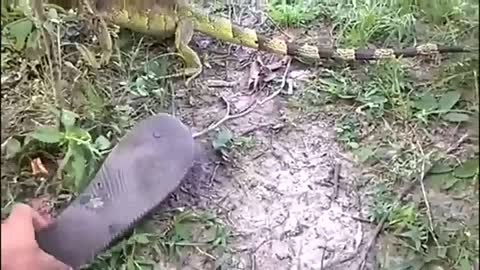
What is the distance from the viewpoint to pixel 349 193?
2.04 metres

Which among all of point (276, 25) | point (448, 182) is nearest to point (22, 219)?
point (448, 182)

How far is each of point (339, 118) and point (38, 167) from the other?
84cm

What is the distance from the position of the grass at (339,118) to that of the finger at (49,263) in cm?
12

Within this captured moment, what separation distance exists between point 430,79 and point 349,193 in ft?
1.51

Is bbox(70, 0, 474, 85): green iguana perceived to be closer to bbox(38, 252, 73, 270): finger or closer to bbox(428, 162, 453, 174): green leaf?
bbox(428, 162, 453, 174): green leaf

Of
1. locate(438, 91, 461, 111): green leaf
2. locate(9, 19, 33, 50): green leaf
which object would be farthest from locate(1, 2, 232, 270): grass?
locate(438, 91, 461, 111): green leaf

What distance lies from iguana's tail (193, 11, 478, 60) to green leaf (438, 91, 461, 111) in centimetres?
28

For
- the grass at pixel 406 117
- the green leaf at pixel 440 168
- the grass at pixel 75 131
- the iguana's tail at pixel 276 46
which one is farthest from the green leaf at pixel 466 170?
the iguana's tail at pixel 276 46

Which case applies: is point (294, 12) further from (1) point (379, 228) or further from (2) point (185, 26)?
(1) point (379, 228)

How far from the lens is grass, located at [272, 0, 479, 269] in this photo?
1819mm

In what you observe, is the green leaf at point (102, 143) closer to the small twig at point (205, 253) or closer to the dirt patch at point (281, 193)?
the dirt patch at point (281, 193)

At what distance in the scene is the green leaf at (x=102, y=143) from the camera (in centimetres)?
197

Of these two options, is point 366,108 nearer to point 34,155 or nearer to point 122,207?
point 122,207

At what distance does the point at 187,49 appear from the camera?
253 centimetres
